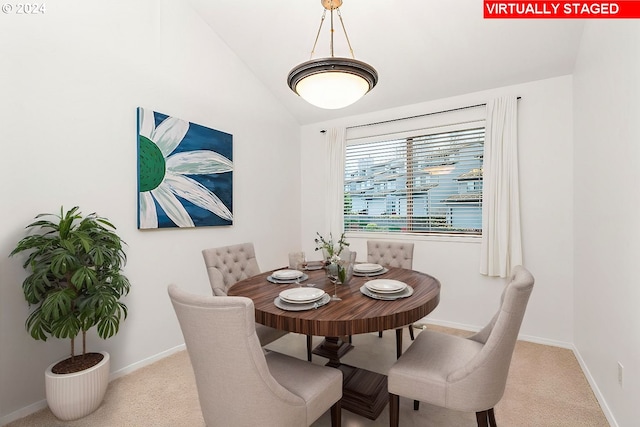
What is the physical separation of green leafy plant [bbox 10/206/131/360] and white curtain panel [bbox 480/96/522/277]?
3.45m

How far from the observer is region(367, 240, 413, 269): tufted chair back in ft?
10.1

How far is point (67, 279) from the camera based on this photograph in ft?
6.30

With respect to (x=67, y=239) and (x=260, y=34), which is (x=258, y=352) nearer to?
(x=67, y=239)

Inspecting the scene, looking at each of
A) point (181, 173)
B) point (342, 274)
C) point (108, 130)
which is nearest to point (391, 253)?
point (342, 274)

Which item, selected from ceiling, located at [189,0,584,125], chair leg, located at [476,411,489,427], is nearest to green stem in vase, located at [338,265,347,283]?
chair leg, located at [476,411,489,427]

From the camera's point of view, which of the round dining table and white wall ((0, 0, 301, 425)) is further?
white wall ((0, 0, 301, 425))

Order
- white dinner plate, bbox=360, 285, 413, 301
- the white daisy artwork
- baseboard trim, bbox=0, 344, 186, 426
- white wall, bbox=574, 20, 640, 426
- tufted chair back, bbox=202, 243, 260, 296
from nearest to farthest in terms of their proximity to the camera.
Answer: white wall, bbox=574, 20, 640, 426, white dinner plate, bbox=360, 285, 413, 301, baseboard trim, bbox=0, 344, 186, 426, tufted chair back, bbox=202, 243, 260, 296, the white daisy artwork

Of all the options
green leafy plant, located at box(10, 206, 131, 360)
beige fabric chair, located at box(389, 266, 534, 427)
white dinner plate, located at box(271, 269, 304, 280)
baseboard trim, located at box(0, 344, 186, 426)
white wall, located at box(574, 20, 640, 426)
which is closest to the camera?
beige fabric chair, located at box(389, 266, 534, 427)

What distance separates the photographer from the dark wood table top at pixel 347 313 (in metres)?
1.39

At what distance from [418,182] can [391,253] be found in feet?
3.81

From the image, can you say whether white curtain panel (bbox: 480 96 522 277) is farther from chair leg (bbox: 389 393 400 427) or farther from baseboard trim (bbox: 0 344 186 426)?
baseboard trim (bbox: 0 344 186 426)

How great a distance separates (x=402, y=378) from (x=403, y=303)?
1.20ft

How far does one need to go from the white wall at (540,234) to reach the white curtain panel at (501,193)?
0.35 feet

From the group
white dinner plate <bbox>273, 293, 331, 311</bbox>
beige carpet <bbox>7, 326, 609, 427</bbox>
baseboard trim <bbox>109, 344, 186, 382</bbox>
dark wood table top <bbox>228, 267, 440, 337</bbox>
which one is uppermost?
white dinner plate <bbox>273, 293, 331, 311</bbox>
